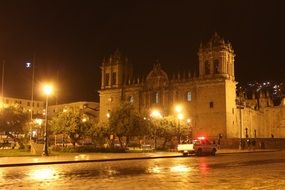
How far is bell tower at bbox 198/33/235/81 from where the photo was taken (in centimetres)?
7500

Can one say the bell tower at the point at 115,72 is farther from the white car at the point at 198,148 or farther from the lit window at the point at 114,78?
the white car at the point at 198,148

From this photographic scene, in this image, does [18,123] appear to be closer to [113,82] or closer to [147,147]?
[147,147]

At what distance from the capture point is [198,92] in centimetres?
7694

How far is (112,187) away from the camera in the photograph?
1325 cm

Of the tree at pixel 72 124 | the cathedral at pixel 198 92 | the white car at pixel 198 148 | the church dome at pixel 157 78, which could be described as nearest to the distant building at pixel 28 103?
the cathedral at pixel 198 92

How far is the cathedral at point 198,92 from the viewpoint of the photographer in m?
73.9

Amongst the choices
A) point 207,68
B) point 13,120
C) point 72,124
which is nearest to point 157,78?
point 207,68

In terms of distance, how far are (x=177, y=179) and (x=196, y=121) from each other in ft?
201

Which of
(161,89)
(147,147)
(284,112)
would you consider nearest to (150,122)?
(147,147)

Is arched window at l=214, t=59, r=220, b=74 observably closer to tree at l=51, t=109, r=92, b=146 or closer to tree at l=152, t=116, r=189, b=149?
tree at l=152, t=116, r=189, b=149

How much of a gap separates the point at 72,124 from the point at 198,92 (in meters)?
37.6

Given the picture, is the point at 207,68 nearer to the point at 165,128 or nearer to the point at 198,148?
the point at 165,128

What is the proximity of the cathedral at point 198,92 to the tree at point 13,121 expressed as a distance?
1003 inches

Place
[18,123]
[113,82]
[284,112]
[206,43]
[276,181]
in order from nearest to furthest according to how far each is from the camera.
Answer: [276,181]
[18,123]
[206,43]
[113,82]
[284,112]
